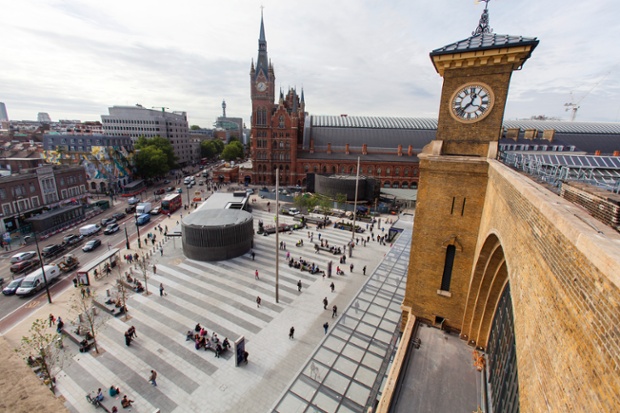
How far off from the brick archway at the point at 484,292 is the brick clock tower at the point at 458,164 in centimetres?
52

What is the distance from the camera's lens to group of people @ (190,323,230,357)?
16422 millimetres

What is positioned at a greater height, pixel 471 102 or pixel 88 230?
pixel 471 102

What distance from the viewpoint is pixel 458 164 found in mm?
11094

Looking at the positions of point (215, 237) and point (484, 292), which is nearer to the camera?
point (484, 292)

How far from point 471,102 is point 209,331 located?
62.4 ft

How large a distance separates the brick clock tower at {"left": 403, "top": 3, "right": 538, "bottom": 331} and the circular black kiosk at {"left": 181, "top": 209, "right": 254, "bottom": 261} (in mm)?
19153

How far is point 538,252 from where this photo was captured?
4609 millimetres

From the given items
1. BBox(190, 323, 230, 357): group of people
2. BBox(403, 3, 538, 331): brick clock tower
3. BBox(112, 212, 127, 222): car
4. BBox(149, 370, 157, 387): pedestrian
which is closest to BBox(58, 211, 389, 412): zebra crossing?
BBox(149, 370, 157, 387): pedestrian

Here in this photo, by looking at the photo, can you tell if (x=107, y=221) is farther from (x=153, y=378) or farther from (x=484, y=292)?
(x=484, y=292)

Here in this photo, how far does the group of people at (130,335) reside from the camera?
16781mm

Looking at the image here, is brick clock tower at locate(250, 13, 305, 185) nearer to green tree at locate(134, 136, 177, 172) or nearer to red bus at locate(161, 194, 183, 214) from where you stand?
red bus at locate(161, 194, 183, 214)

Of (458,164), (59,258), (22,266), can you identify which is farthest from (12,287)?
(458,164)

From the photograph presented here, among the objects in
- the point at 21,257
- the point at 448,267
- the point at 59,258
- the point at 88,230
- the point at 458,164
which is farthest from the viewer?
the point at 88,230

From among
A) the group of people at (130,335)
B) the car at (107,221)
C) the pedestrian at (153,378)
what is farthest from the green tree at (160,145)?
the pedestrian at (153,378)
